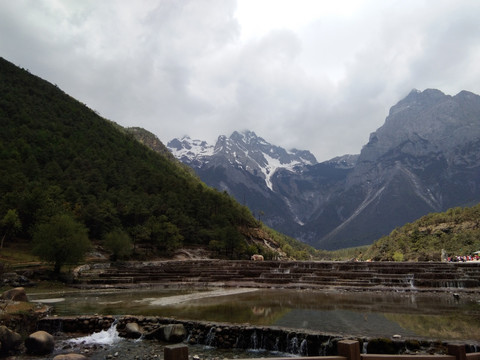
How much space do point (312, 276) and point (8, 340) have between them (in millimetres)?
30193

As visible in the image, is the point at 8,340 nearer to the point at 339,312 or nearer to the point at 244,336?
the point at 244,336

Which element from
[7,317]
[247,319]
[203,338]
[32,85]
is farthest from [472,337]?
[32,85]

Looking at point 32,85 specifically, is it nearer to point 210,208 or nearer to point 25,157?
point 25,157

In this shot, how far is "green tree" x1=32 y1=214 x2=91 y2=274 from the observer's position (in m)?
38.7

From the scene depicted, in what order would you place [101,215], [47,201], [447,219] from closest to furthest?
[47,201], [101,215], [447,219]

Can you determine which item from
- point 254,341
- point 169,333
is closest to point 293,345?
point 254,341

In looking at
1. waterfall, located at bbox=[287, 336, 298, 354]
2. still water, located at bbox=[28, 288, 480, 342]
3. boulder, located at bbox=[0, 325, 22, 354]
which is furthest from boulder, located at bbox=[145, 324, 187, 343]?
boulder, located at bbox=[0, 325, 22, 354]

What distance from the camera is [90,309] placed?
21594 mm

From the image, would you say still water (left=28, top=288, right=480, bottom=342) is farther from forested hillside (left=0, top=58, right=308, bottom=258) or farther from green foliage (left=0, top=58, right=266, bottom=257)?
green foliage (left=0, top=58, right=266, bottom=257)

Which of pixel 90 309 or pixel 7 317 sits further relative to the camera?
pixel 90 309

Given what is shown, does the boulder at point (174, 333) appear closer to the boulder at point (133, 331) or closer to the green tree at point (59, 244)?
the boulder at point (133, 331)

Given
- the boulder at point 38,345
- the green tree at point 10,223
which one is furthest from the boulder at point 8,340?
the green tree at point 10,223

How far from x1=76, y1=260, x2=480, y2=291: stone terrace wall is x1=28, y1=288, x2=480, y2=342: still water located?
5.56m

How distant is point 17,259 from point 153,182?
60.5 meters
